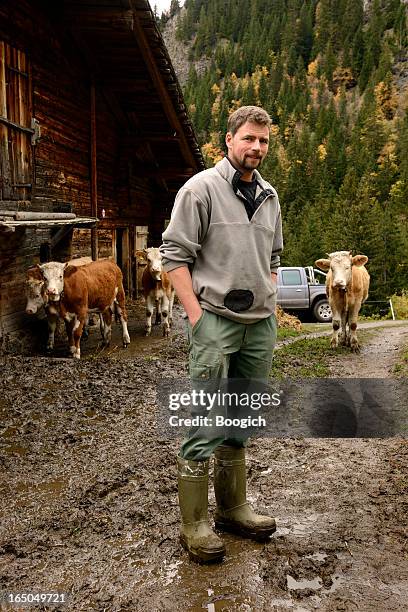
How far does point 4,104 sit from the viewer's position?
897 centimetres

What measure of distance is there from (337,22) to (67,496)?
175502 mm

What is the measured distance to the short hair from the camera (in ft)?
10.7

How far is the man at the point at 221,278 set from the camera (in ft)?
10.6

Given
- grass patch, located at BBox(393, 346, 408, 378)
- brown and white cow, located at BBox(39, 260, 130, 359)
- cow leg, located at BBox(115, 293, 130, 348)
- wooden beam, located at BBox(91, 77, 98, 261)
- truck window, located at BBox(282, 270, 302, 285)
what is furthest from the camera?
truck window, located at BBox(282, 270, 302, 285)

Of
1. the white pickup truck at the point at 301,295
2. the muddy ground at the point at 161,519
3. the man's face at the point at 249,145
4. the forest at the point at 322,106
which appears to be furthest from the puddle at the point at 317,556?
the forest at the point at 322,106

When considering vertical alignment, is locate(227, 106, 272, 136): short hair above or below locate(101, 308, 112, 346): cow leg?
above

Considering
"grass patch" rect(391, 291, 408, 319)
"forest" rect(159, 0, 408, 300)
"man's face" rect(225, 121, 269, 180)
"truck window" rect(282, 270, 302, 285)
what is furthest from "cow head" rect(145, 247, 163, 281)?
"forest" rect(159, 0, 408, 300)

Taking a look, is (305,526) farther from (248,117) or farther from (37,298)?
(37,298)

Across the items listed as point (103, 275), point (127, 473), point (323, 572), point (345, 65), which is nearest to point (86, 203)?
point (103, 275)

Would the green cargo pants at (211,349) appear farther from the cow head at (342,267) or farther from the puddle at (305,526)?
the cow head at (342,267)

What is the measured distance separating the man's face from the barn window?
251 inches

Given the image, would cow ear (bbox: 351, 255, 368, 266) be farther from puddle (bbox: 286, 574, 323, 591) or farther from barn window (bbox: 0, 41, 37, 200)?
puddle (bbox: 286, 574, 323, 591)

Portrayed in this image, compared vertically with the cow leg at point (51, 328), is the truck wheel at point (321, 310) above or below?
below

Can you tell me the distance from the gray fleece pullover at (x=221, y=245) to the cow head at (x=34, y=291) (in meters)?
6.81
